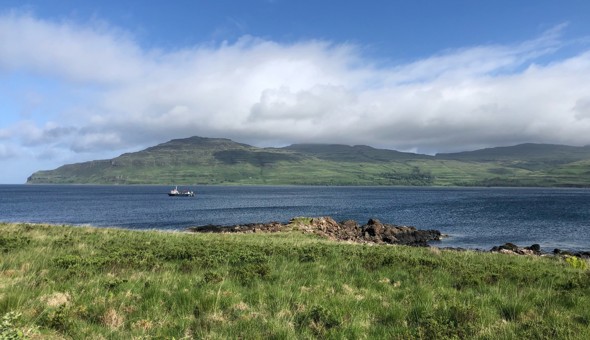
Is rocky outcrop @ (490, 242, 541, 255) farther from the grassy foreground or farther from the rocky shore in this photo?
the grassy foreground

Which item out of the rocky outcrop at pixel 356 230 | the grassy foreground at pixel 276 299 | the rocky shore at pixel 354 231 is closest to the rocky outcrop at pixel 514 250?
the rocky shore at pixel 354 231

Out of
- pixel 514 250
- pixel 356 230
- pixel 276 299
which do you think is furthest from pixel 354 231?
pixel 276 299

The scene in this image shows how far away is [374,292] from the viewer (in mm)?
12586

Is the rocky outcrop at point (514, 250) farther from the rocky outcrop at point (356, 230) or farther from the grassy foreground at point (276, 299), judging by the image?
the grassy foreground at point (276, 299)

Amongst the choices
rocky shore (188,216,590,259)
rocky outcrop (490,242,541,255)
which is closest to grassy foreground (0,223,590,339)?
rocky outcrop (490,242,541,255)

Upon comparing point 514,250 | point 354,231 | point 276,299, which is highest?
point 276,299

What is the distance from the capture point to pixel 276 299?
1117cm

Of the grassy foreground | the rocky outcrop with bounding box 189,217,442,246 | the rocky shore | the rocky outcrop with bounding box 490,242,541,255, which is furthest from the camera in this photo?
the rocky outcrop with bounding box 189,217,442,246

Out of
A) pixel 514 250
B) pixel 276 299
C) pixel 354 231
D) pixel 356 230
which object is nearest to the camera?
pixel 276 299

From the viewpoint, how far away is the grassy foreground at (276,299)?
881 cm

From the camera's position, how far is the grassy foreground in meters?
8.81

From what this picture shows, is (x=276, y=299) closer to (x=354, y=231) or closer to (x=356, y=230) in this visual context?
(x=354, y=231)

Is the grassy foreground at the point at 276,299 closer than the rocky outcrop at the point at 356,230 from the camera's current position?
Yes

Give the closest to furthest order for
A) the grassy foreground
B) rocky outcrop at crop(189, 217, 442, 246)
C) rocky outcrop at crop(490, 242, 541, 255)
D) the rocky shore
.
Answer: the grassy foreground < rocky outcrop at crop(490, 242, 541, 255) < the rocky shore < rocky outcrop at crop(189, 217, 442, 246)
